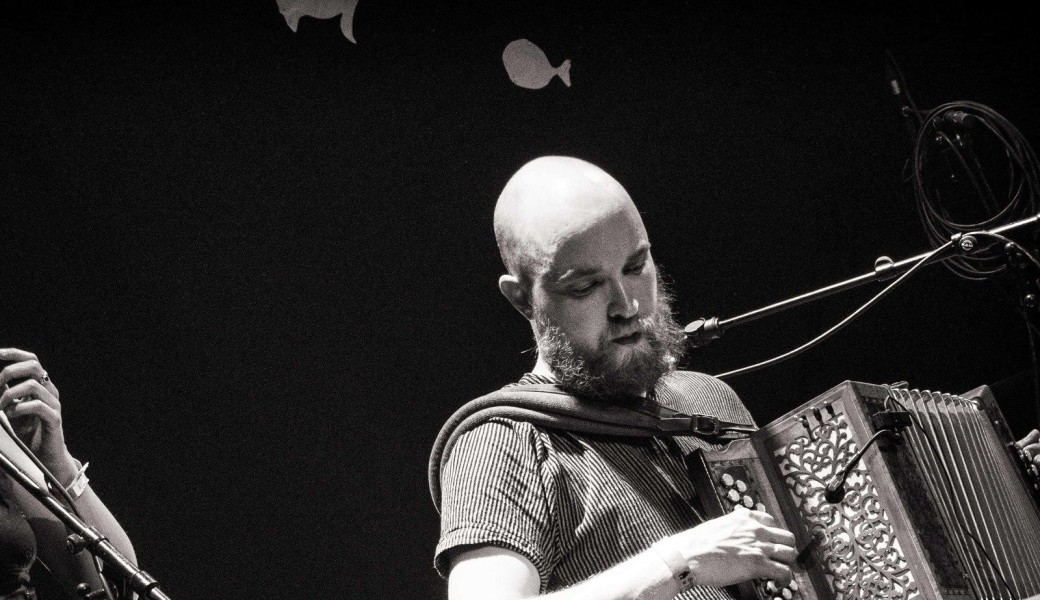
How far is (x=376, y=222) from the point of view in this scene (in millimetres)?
3342

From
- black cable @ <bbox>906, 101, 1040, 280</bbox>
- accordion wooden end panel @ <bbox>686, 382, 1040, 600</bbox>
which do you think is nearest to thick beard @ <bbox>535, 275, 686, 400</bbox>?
accordion wooden end panel @ <bbox>686, 382, 1040, 600</bbox>

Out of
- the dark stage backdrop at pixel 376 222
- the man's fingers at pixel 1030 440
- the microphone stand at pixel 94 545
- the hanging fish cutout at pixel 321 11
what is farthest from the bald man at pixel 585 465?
the hanging fish cutout at pixel 321 11

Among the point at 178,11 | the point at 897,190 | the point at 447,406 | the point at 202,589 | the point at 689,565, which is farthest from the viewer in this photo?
the point at 897,190

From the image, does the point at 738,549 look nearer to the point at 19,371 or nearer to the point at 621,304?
the point at 621,304

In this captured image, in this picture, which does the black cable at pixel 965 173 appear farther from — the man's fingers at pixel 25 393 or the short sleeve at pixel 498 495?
the man's fingers at pixel 25 393

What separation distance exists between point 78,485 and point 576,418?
110 cm

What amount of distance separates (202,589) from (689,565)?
1.62m

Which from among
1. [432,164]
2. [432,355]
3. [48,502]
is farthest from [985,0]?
[48,502]

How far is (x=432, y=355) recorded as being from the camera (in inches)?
132

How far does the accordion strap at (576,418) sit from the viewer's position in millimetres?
1979

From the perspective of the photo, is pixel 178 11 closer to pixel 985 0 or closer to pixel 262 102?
pixel 262 102

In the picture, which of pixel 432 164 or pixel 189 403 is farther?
pixel 432 164

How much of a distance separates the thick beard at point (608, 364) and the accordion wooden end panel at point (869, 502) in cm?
26

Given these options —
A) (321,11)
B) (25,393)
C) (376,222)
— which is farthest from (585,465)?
(321,11)
